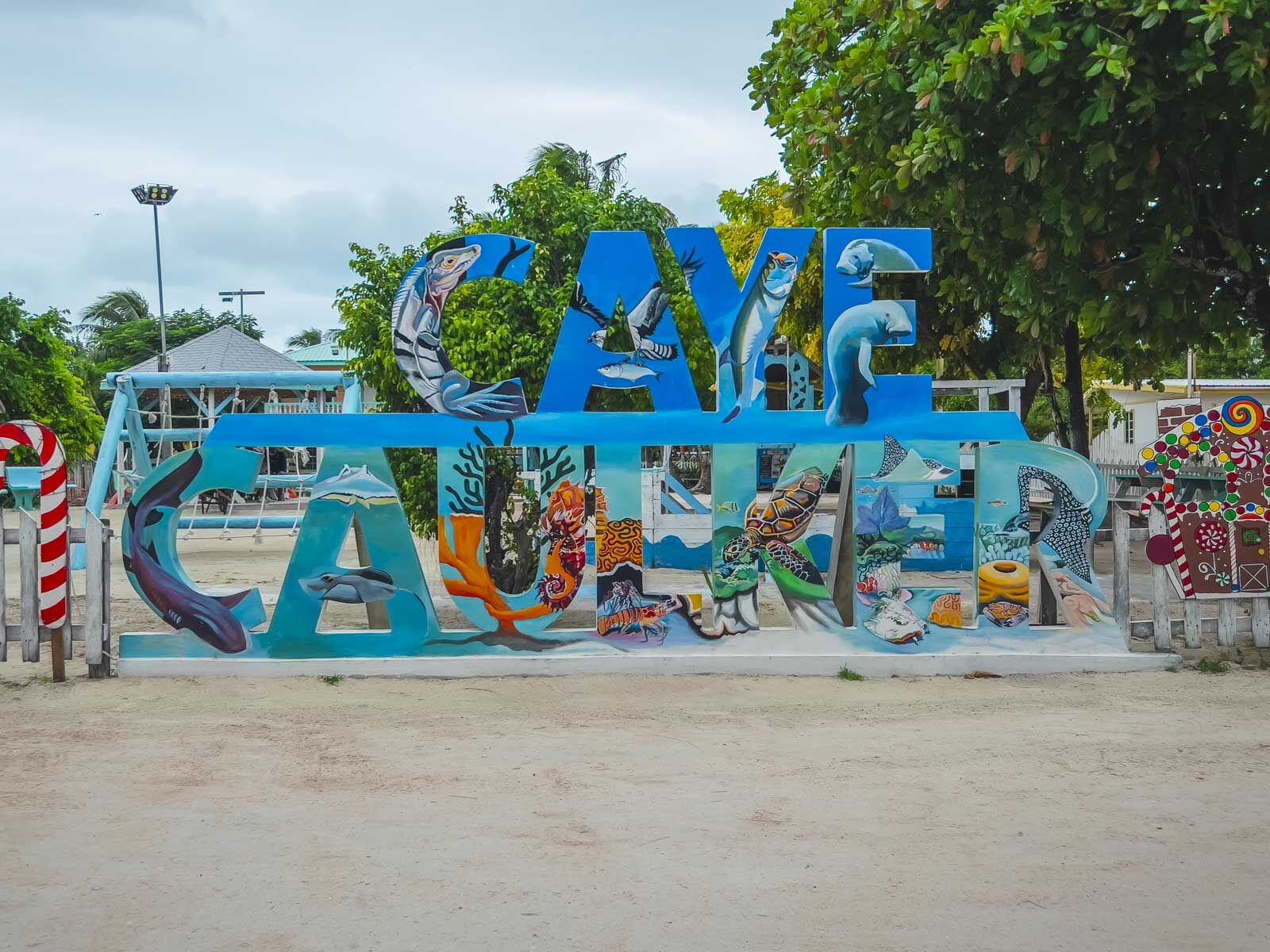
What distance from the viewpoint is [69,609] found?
27.6 ft

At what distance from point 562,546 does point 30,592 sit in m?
3.84

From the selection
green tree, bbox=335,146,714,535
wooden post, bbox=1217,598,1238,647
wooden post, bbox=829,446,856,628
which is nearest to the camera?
wooden post, bbox=829,446,856,628

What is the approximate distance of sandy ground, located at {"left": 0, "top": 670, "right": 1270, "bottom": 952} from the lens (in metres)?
4.34

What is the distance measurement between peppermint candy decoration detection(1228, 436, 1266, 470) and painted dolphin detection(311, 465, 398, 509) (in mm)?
6488

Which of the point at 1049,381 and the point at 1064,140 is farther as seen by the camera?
the point at 1049,381

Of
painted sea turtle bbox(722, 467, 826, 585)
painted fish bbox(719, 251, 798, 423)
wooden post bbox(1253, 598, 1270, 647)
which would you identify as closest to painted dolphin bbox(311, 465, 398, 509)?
painted sea turtle bbox(722, 467, 826, 585)

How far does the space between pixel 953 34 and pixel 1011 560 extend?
4.07 meters

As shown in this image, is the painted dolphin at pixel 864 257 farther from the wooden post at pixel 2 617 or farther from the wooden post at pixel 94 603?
the wooden post at pixel 2 617

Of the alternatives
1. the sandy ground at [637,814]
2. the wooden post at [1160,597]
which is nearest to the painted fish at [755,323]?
the sandy ground at [637,814]

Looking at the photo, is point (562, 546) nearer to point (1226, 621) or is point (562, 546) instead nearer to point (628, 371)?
point (628, 371)

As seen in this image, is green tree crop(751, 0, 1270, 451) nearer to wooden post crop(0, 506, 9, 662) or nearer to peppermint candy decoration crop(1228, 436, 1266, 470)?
peppermint candy decoration crop(1228, 436, 1266, 470)

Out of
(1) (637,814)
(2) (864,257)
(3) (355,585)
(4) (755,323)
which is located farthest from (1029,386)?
(1) (637,814)

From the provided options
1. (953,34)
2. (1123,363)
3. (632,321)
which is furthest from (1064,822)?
(1123,363)

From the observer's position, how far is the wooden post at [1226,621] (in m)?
8.72
